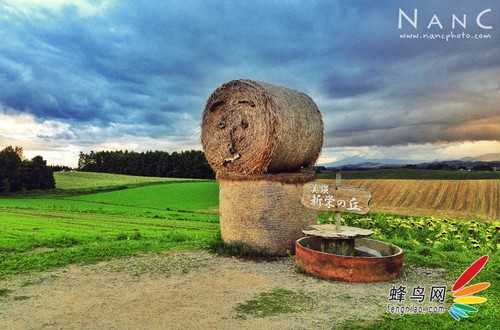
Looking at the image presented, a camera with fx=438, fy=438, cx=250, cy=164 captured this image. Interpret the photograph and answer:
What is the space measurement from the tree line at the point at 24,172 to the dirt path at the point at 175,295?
145 feet

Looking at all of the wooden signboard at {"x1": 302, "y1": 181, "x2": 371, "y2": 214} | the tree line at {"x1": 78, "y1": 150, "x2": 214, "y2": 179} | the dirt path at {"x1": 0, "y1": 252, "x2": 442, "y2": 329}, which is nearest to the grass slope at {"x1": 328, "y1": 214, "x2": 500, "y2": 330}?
the dirt path at {"x1": 0, "y1": 252, "x2": 442, "y2": 329}

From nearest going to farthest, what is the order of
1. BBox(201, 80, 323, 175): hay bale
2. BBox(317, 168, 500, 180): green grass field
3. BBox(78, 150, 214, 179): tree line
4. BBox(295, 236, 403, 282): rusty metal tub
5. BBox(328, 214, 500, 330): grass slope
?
1. BBox(328, 214, 500, 330): grass slope
2. BBox(295, 236, 403, 282): rusty metal tub
3. BBox(201, 80, 323, 175): hay bale
4. BBox(317, 168, 500, 180): green grass field
5. BBox(78, 150, 214, 179): tree line

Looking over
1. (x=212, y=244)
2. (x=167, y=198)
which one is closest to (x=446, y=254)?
(x=212, y=244)

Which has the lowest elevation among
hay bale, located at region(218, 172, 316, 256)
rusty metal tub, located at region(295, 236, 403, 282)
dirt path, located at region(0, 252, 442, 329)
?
dirt path, located at region(0, 252, 442, 329)

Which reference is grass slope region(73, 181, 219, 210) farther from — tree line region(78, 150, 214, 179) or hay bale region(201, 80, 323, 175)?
tree line region(78, 150, 214, 179)

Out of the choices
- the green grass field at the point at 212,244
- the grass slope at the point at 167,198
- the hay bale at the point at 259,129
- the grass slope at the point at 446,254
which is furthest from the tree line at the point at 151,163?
the hay bale at the point at 259,129

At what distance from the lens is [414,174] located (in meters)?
39.5

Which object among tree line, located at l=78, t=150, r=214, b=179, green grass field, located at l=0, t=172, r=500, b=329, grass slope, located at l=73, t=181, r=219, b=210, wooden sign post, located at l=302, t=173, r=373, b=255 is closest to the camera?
green grass field, located at l=0, t=172, r=500, b=329

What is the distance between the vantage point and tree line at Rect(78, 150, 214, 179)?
71.4 metres

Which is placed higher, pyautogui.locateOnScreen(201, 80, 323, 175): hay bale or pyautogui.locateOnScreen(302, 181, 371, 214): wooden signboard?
pyautogui.locateOnScreen(201, 80, 323, 175): hay bale

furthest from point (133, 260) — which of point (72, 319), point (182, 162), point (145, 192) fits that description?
point (182, 162)

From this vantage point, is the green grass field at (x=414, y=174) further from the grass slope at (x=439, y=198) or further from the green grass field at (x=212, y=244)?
the green grass field at (x=212, y=244)

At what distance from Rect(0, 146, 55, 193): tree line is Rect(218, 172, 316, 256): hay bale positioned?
Answer: 44.0 metres

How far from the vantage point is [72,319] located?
6.14 meters
